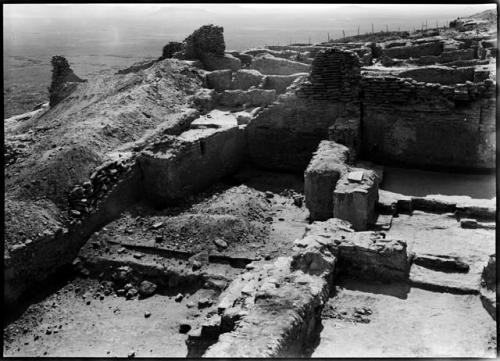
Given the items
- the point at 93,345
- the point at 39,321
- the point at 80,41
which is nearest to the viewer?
the point at 93,345

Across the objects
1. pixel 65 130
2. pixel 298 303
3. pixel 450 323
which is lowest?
pixel 450 323

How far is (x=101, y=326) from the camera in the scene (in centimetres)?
1002

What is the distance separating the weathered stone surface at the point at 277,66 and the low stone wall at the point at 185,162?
5.06 meters

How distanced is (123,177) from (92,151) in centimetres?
102

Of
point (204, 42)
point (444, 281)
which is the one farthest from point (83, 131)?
point (444, 281)

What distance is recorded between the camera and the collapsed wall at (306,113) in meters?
13.9

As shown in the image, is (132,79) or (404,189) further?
(132,79)

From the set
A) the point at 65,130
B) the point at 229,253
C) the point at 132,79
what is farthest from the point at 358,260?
the point at 132,79

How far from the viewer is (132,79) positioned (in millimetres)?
18375

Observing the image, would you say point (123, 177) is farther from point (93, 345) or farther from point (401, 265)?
point (401, 265)

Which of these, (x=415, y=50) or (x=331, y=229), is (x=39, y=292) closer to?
(x=331, y=229)

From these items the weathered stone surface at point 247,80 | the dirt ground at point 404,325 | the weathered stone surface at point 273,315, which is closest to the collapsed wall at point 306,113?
the weathered stone surface at point 247,80

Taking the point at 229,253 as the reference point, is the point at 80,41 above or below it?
above

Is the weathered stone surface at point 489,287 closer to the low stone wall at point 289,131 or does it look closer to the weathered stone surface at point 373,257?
the weathered stone surface at point 373,257
